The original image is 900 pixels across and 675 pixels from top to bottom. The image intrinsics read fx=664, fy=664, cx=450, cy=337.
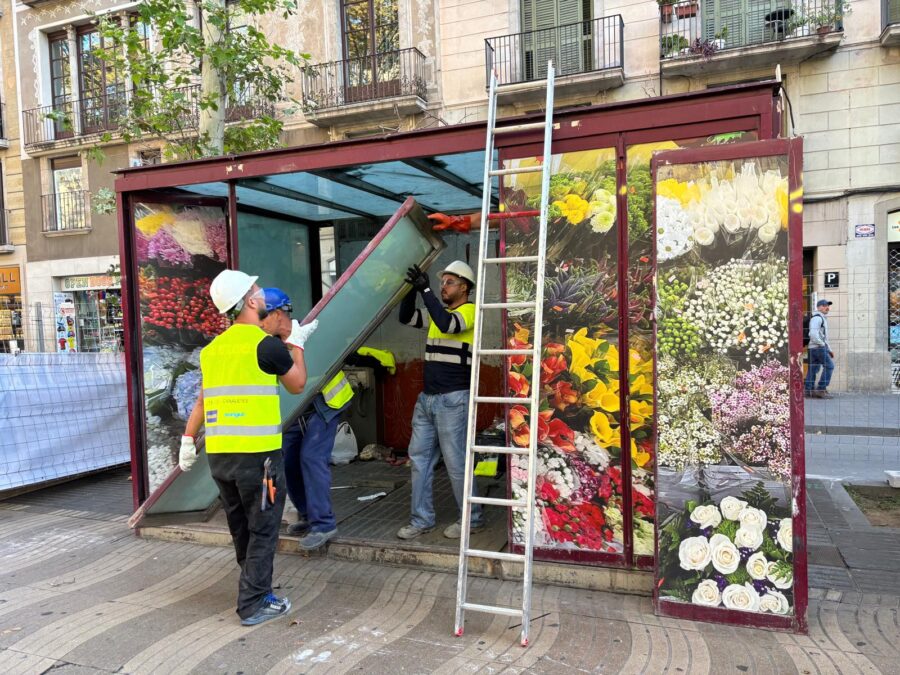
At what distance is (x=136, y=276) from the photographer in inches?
213

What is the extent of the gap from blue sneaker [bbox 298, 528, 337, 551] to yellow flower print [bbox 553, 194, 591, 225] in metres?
2.59

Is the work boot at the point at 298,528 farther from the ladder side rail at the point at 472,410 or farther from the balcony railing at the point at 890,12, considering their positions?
the balcony railing at the point at 890,12

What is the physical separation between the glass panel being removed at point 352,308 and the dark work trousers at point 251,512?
728 millimetres

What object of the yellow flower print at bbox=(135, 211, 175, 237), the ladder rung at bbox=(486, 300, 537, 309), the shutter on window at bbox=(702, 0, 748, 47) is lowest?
the ladder rung at bbox=(486, 300, 537, 309)

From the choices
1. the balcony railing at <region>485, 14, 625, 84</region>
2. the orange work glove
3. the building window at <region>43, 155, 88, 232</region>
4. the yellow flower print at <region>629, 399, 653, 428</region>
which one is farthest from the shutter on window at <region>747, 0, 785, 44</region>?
the building window at <region>43, 155, 88, 232</region>

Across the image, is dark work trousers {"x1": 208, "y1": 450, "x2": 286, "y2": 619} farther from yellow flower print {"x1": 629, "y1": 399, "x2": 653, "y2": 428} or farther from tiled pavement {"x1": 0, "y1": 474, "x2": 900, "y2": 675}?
yellow flower print {"x1": 629, "y1": 399, "x2": 653, "y2": 428}

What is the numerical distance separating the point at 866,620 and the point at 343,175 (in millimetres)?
4306

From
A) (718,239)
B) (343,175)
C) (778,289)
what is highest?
(343,175)

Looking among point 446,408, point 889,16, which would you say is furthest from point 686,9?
point 446,408

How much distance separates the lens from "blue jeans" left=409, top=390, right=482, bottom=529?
4.50m

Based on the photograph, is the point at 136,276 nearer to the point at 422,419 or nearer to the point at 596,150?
the point at 422,419

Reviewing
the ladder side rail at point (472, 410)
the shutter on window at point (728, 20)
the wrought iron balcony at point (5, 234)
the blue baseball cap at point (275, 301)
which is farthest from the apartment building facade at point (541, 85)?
the blue baseball cap at point (275, 301)

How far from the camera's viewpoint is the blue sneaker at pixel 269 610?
3602 mm

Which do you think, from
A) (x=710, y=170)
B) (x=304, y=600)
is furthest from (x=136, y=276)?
(x=710, y=170)
